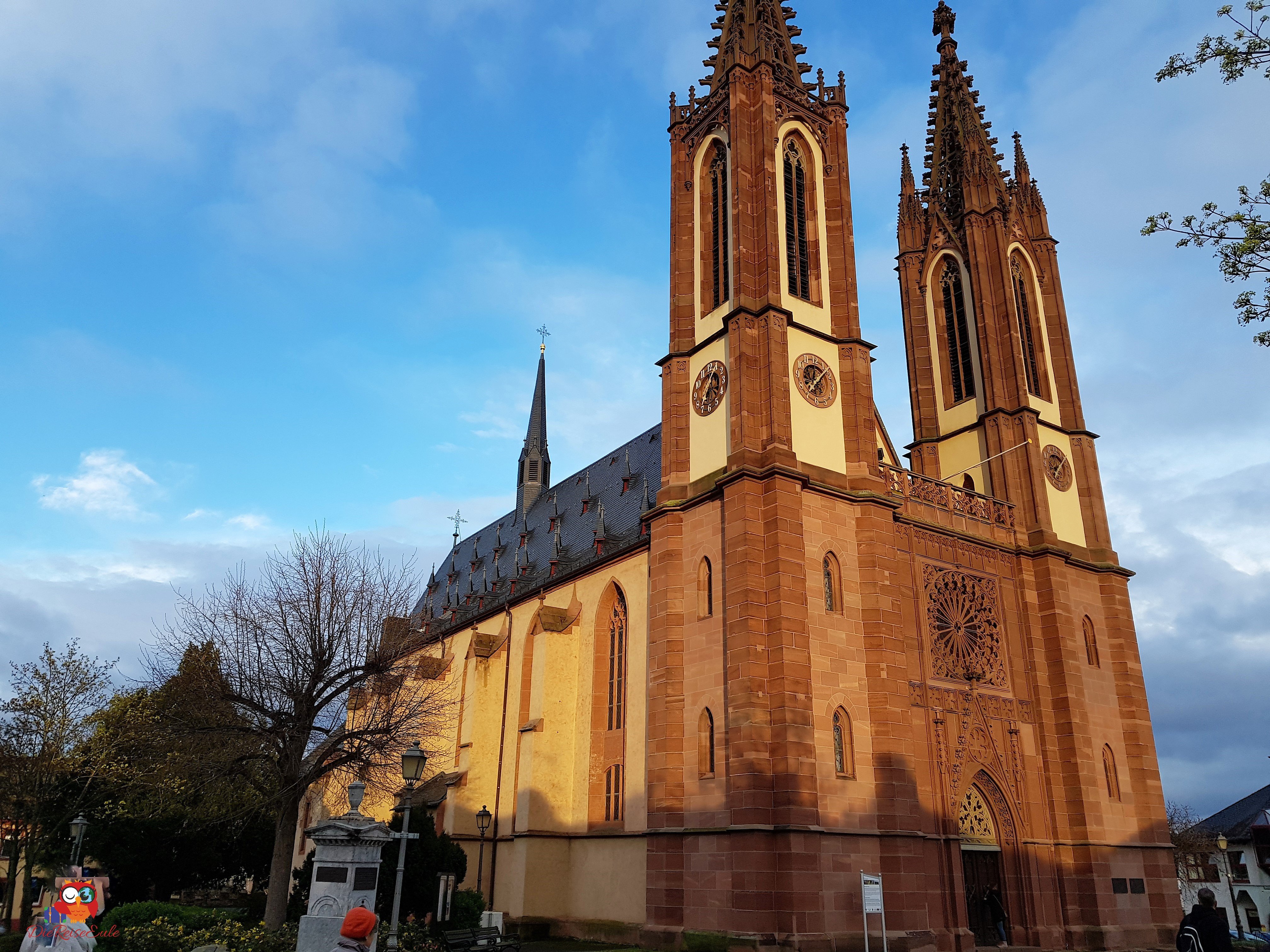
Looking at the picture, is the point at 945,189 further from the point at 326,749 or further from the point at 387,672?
the point at 326,749

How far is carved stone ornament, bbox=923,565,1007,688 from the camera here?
24188 mm

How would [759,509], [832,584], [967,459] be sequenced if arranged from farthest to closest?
[967,459] < [832,584] < [759,509]

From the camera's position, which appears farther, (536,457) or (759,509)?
(536,457)

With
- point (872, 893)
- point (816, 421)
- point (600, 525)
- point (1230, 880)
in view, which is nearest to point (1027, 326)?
point (816, 421)

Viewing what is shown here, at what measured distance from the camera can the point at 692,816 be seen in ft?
66.5

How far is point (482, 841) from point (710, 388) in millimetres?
14018

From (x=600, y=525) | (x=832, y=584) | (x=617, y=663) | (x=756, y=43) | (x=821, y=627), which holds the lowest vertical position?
(x=821, y=627)

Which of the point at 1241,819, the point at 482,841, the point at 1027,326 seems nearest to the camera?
the point at 482,841

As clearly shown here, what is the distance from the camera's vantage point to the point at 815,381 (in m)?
24.2

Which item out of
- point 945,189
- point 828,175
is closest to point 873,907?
point 828,175

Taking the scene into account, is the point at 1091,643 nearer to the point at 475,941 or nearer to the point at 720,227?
the point at 720,227

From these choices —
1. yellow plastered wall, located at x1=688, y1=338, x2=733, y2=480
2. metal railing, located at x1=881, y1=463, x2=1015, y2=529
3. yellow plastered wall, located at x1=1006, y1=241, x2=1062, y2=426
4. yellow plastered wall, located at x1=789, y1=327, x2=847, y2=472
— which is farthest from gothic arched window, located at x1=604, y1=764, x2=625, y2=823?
yellow plastered wall, located at x1=1006, y1=241, x2=1062, y2=426

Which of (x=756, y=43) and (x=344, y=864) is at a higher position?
(x=756, y=43)

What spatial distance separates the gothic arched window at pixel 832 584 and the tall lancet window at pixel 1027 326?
11622 mm
